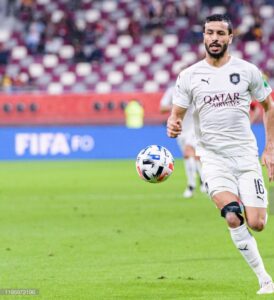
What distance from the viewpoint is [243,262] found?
10.5 metres

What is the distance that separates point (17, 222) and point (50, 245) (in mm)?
2746

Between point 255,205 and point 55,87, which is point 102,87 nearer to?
point 55,87

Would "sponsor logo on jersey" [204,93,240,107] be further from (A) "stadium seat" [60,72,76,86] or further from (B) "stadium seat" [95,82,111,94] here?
(A) "stadium seat" [60,72,76,86]

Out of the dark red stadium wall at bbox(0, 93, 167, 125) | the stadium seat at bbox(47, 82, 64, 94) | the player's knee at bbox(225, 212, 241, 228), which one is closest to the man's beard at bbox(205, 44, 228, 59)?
the player's knee at bbox(225, 212, 241, 228)

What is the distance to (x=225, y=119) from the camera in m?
8.78

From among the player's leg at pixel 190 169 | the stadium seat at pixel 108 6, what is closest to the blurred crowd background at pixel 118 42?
the stadium seat at pixel 108 6

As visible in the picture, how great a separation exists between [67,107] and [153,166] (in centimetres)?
2137

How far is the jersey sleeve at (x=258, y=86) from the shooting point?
8.80 m

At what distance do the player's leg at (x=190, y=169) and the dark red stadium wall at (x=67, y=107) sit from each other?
1184cm

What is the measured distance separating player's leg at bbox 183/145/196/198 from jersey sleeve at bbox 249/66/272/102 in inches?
372

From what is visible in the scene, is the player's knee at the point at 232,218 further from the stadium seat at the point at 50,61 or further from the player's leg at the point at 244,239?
the stadium seat at the point at 50,61

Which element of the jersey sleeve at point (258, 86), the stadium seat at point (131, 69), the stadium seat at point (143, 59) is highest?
the jersey sleeve at point (258, 86)

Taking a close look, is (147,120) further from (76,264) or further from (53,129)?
(76,264)

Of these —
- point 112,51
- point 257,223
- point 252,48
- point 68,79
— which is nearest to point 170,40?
point 112,51
